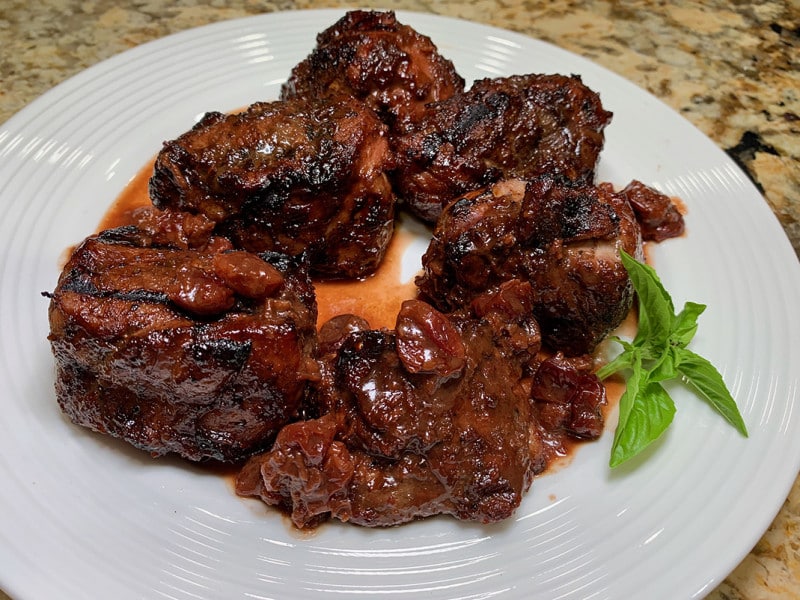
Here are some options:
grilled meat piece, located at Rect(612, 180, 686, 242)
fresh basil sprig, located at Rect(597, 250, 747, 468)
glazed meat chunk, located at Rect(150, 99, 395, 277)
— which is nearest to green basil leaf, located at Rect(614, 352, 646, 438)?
fresh basil sprig, located at Rect(597, 250, 747, 468)

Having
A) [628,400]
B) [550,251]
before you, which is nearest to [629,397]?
[628,400]

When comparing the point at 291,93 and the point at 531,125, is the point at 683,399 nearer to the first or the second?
the point at 531,125

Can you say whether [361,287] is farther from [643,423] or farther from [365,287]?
[643,423]

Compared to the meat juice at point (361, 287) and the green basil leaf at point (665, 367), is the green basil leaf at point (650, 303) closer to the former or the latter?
the green basil leaf at point (665, 367)

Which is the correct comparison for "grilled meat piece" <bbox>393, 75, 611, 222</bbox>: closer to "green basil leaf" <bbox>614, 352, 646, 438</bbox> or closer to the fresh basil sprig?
the fresh basil sprig

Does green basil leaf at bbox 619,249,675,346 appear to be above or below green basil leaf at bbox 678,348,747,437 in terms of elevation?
above

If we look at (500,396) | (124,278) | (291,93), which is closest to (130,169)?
(291,93)
